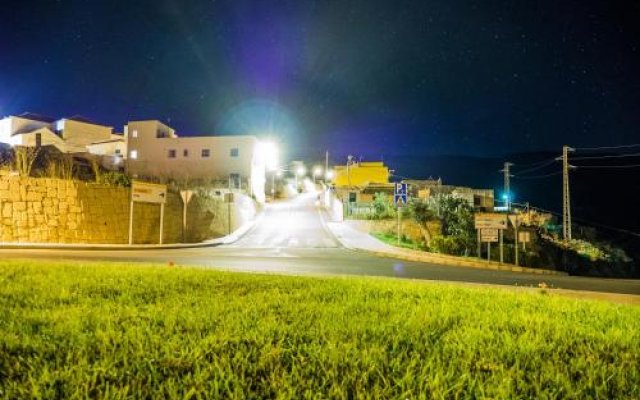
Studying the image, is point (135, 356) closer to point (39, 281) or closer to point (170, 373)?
point (170, 373)

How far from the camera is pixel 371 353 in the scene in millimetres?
3535

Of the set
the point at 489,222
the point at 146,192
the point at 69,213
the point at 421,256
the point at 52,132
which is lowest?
the point at 421,256

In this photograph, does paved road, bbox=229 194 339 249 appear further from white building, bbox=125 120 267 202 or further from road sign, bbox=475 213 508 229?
road sign, bbox=475 213 508 229

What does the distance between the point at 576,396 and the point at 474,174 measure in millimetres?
159474

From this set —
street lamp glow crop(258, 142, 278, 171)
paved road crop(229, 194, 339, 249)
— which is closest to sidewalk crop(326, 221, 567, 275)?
paved road crop(229, 194, 339, 249)

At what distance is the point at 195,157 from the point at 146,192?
2973 centimetres

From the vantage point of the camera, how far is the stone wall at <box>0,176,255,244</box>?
20.1 m

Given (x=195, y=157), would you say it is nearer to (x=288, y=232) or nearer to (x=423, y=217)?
(x=288, y=232)

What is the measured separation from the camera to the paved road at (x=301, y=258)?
13.6 meters

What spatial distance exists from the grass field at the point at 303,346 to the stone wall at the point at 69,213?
17013mm

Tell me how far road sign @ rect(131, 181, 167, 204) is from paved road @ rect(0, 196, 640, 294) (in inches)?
122

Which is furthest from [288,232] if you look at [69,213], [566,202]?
[566,202]

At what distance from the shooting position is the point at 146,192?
21.8m

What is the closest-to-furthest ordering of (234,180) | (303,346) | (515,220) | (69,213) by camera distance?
(303,346) → (69,213) → (515,220) → (234,180)
